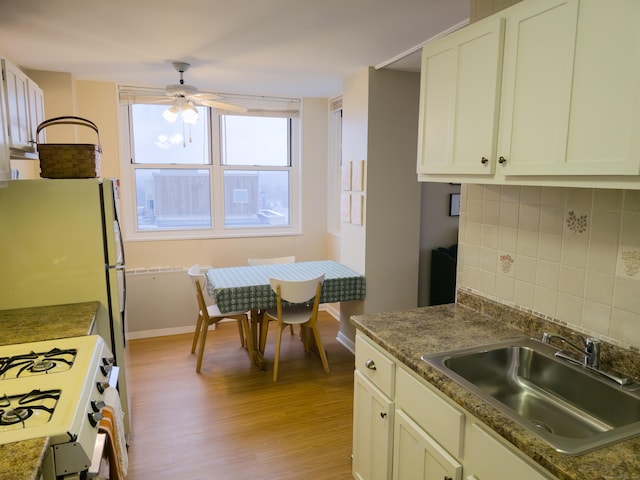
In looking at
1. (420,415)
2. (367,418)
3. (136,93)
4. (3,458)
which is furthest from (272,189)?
(3,458)

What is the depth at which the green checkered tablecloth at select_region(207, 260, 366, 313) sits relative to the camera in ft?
10.6

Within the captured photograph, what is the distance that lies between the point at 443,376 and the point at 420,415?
0.23 meters

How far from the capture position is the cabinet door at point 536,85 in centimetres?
130

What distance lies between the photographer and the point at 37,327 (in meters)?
2.04

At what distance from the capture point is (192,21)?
2.43 m

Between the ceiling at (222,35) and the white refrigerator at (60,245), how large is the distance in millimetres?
948

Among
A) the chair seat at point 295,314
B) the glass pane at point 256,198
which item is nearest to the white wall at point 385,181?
the chair seat at point 295,314

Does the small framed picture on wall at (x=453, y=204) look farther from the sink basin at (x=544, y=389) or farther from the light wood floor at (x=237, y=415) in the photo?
the sink basin at (x=544, y=389)

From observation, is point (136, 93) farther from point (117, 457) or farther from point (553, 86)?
point (553, 86)

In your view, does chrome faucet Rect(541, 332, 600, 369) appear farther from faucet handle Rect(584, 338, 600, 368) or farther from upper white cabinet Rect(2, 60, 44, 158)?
upper white cabinet Rect(2, 60, 44, 158)

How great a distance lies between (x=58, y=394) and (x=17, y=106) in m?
1.63

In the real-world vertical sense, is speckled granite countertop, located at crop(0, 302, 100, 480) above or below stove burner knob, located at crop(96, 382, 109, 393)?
above

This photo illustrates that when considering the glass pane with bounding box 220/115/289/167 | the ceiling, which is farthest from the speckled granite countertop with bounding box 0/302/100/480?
the glass pane with bounding box 220/115/289/167

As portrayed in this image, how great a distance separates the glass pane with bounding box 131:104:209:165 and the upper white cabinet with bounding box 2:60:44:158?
1.54 metres
